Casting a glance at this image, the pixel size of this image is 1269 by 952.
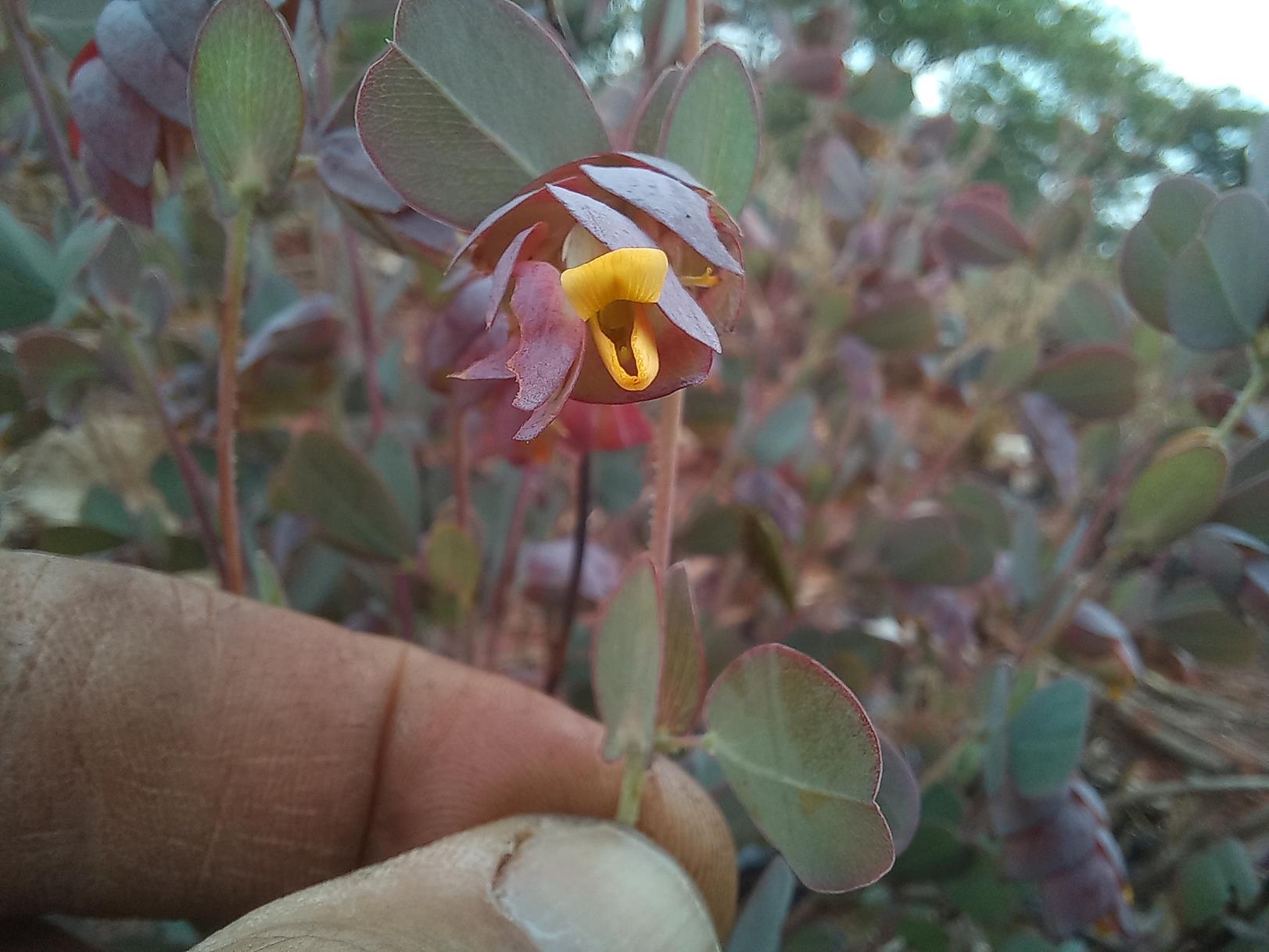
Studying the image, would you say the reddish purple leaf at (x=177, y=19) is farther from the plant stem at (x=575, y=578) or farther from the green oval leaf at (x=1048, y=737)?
the green oval leaf at (x=1048, y=737)

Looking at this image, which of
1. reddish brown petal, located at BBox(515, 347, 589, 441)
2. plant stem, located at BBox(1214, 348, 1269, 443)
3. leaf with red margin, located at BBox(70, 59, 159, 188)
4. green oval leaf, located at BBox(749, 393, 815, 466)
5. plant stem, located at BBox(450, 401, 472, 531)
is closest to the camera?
reddish brown petal, located at BBox(515, 347, 589, 441)

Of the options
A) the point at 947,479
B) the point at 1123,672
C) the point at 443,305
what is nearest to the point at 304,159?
the point at 443,305

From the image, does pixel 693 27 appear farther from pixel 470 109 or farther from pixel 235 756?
pixel 235 756

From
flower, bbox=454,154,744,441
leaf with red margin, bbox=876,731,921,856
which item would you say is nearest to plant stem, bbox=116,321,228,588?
flower, bbox=454,154,744,441

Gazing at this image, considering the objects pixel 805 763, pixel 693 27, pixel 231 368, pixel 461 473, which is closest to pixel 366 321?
pixel 461 473

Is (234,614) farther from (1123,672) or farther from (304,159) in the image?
(1123,672)

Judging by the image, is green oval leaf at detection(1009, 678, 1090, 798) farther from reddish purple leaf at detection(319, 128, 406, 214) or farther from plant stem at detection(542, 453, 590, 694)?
reddish purple leaf at detection(319, 128, 406, 214)
